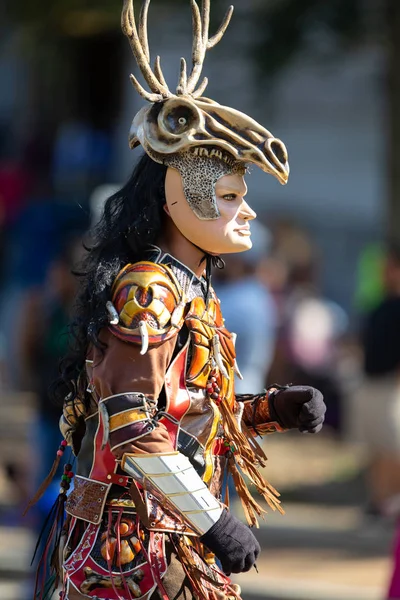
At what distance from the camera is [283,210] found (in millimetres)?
14742

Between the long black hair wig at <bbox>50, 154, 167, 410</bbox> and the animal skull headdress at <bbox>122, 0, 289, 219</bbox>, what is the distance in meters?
0.09

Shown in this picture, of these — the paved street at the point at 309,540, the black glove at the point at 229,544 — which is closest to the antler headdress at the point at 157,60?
the black glove at the point at 229,544

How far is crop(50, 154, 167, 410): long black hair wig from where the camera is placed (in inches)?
131

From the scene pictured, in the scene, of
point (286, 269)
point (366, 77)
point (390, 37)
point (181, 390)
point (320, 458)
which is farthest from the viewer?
point (366, 77)

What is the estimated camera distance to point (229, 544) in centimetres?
304

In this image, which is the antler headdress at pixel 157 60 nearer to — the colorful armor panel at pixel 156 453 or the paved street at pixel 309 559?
the colorful armor panel at pixel 156 453

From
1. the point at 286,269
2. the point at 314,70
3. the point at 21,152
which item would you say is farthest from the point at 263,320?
the point at 21,152

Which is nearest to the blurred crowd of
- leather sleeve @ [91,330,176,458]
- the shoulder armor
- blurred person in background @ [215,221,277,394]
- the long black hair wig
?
blurred person in background @ [215,221,277,394]

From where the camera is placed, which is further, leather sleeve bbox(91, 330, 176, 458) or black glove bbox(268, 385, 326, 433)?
black glove bbox(268, 385, 326, 433)


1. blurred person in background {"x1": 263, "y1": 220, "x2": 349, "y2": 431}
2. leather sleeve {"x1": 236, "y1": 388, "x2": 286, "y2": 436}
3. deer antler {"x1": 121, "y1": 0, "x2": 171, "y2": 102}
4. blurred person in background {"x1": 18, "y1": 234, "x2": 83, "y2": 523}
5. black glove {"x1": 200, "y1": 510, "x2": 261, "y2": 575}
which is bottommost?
blurred person in background {"x1": 263, "y1": 220, "x2": 349, "y2": 431}

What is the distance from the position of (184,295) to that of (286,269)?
873 centimetres

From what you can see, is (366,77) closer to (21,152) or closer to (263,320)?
(21,152)

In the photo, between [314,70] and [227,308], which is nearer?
[227,308]

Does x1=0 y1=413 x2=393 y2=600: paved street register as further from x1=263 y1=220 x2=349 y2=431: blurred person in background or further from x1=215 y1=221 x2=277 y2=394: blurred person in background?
x1=215 y1=221 x2=277 y2=394: blurred person in background
